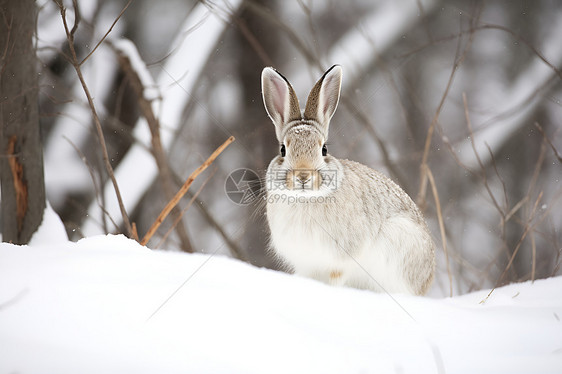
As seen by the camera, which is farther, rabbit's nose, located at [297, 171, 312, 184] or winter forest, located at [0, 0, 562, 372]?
winter forest, located at [0, 0, 562, 372]

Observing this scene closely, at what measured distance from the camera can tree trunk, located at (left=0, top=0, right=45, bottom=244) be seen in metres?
3.33

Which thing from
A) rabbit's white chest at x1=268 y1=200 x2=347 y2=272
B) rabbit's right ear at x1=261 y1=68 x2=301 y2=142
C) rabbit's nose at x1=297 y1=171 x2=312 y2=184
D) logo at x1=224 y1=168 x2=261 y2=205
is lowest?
rabbit's white chest at x1=268 y1=200 x2=347 y2=272

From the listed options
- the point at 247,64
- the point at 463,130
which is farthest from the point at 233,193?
the point at 463,130

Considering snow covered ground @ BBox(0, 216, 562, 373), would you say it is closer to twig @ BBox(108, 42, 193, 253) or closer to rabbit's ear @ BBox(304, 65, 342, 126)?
rabbit's ear @ BBox(304, 65, 342, 126)

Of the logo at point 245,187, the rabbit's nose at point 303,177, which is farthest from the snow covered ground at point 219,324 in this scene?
the logo at point 245,187

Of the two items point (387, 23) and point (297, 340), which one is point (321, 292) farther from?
point (387, 23)

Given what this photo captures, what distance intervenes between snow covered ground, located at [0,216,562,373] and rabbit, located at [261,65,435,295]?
2.06ft

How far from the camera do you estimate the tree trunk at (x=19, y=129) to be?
3.33 metres

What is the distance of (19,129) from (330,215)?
2113 millimetres

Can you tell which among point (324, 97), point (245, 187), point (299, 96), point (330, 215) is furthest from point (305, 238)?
point (299, 96)

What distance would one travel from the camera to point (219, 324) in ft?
6.73

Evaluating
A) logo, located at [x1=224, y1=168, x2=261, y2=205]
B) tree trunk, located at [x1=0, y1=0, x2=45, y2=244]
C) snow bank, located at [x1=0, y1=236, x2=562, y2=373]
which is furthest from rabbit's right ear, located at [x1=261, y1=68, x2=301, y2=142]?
tree trunk, located at [x1=0, y1=0, x2=45, y2=244]

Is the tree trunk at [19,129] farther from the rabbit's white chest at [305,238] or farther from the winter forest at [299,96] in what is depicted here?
the rabbit's white chest at [305,238]

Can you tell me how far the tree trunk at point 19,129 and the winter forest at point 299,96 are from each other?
71 cm
